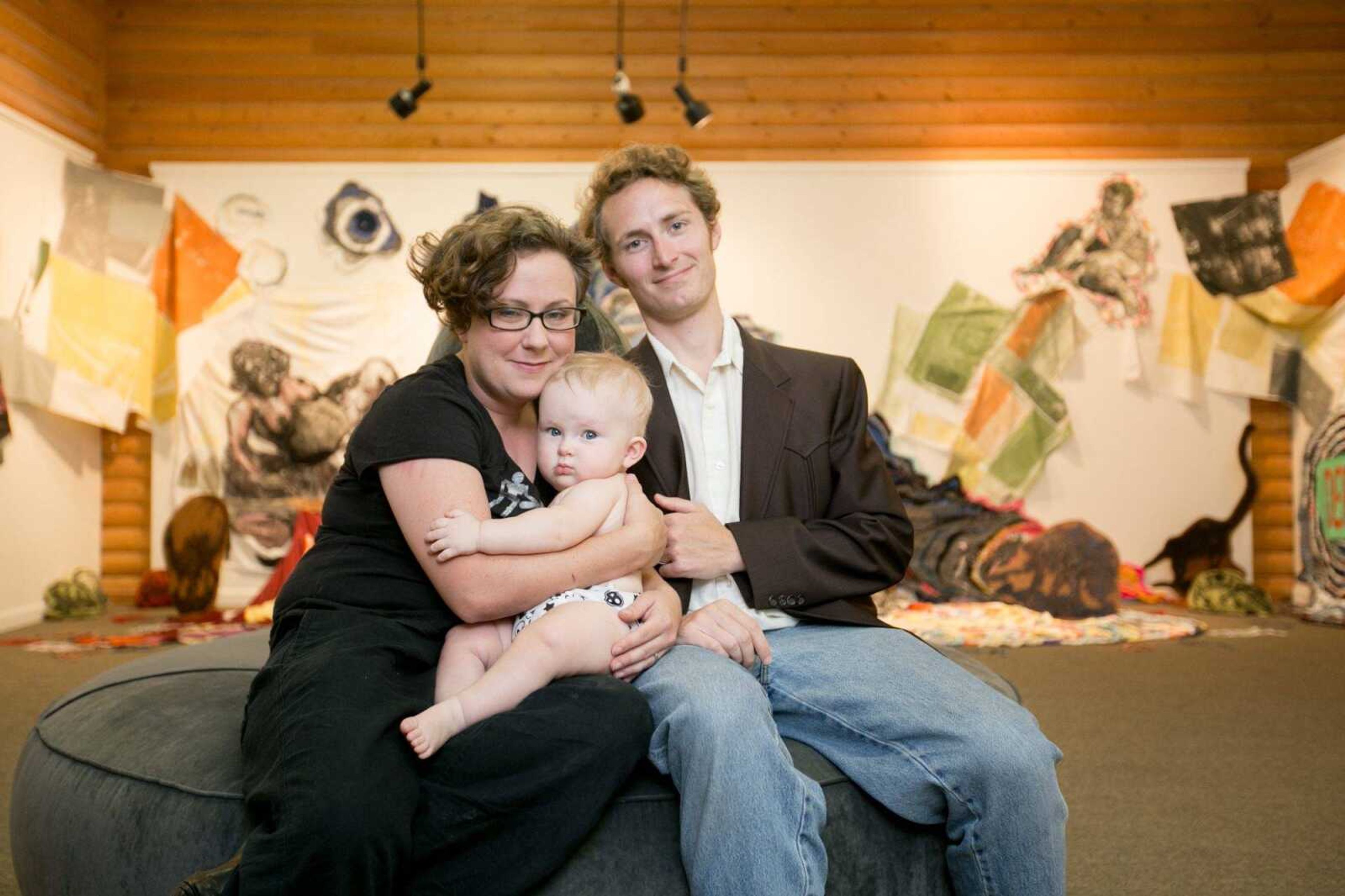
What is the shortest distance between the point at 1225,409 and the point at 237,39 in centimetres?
632

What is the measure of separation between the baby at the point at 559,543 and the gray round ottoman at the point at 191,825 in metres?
0.22

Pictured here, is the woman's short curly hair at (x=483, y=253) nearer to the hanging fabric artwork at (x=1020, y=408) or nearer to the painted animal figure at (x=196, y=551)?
the painted animal figure at (x=196, y=551)

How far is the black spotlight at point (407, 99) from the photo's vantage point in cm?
614

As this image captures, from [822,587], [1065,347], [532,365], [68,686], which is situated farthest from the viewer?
[1065,347]

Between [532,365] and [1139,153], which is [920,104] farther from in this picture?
[532,365]

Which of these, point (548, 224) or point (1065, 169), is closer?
point (548, 224)

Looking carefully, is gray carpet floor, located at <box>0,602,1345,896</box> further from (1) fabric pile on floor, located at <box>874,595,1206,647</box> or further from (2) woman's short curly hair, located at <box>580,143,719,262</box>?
(2) woman's short curly hair, located at <box>580,143,719,262</box>

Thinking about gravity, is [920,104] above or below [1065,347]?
above

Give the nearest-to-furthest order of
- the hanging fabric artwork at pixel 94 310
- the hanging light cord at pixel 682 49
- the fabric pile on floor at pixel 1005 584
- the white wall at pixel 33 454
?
the fabric pile on floor at pixel 1005 584, the white wall at pixel 33 454, the hanging fabric artwork at pixel 94 310, the hanging light cord at pixel 682 49

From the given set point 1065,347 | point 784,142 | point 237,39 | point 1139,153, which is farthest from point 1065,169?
point 237,39

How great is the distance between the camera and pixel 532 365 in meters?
1.88

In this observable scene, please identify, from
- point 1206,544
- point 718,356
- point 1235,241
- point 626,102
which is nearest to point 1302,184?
point 1235,241

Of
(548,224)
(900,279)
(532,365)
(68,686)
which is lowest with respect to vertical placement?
(68,686)

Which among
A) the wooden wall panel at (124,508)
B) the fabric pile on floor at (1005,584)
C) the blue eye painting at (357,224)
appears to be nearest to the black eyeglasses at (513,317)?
the fabric pile on floor at (1005,584)
